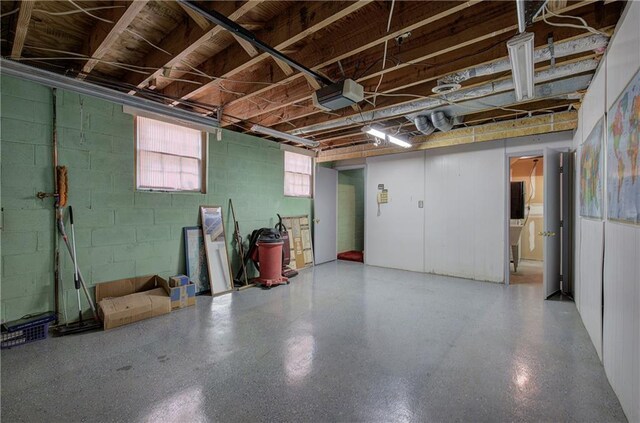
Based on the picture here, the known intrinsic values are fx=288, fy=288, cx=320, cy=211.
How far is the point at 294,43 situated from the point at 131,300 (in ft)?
11.0

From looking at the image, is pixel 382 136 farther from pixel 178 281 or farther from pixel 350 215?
pixel 178 281

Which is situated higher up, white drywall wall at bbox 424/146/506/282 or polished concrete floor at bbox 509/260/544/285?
white drywall wall at bbox 424/146/506/282

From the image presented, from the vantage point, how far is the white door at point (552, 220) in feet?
13.3

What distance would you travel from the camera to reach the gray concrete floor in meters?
1.84

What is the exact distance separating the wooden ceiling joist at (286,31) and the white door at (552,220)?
12.0 ft

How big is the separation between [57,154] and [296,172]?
397 cm

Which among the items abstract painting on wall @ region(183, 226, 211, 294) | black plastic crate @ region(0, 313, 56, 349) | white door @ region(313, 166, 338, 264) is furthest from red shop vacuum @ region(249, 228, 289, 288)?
black plastic crate @ region(0, 313, 56, 349)

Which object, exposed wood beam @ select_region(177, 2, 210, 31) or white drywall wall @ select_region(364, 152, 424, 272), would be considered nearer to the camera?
exposed wood beam @ select_region(177, 2, 210, 31)

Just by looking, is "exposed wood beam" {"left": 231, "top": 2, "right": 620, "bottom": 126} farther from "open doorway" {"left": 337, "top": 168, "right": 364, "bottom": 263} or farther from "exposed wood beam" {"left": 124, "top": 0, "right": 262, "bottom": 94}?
"open doorway" {"left": 337, "top": 168, "right": 364, "bottom": 263}

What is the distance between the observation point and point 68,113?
3160 mm

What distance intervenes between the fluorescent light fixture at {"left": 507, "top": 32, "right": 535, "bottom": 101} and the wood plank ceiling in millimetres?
211

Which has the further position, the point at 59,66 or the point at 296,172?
the point at 296,172

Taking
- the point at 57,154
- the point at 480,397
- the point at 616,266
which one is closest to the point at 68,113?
the point at 57,154

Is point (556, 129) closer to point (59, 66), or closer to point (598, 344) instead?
point (598, 344)
